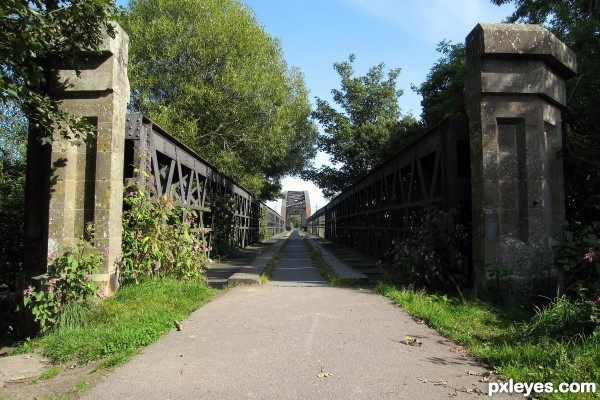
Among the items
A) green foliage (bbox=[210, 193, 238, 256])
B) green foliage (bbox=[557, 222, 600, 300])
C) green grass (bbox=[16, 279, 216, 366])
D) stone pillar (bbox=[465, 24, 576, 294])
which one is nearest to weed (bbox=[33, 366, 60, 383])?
green grass (bbox=[16, 279, 216, 366])

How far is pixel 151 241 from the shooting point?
6660 mm

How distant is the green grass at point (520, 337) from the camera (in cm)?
A: 349

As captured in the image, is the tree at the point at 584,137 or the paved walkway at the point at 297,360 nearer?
the paved walkway at the point at 297,360

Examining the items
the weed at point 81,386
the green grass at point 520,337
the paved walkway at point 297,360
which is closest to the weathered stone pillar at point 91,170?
the paved walkway at point 297,360

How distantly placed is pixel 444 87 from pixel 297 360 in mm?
15874

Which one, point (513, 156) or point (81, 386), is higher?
point (513, 156)

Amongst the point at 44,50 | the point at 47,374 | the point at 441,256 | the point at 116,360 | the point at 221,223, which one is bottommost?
the point at 47,374

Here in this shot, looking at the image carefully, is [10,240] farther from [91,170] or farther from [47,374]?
[47,374]

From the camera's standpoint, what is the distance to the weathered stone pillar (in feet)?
20.2

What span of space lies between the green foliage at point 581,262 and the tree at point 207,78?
13.5 metres

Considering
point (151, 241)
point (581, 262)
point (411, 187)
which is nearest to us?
point (581, 262)

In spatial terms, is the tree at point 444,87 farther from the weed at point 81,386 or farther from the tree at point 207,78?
the weed at point 81,386

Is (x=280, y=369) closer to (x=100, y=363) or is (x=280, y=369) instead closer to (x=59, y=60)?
(x=100, y=363)

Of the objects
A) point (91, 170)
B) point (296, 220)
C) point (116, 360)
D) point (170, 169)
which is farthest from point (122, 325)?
point (296, 220)
